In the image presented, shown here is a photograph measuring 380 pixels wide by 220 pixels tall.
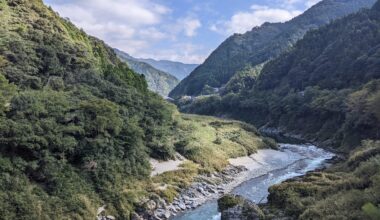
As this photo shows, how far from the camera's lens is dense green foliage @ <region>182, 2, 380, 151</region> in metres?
91.1

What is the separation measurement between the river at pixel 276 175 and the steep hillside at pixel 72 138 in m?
5.10

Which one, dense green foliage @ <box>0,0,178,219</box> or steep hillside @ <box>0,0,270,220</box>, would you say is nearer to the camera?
dense green foliage @ <box>0,0,178,219</box>

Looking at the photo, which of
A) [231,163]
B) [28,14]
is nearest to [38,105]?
[231,163]

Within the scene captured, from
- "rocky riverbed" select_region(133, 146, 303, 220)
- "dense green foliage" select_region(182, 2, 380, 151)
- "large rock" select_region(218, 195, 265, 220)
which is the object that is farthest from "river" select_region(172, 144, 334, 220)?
"dense green foliage" select_region(182, 2, 380, 151)

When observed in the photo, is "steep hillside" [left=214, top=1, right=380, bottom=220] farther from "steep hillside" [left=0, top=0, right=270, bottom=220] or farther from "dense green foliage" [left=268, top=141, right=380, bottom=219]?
"steep hillside" [left=0, top=0, right=270, bottom=220]

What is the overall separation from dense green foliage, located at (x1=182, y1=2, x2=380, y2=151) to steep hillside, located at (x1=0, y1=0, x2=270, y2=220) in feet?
90.2

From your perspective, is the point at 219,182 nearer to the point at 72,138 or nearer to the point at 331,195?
the point at 72,138

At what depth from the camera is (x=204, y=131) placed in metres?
89.9

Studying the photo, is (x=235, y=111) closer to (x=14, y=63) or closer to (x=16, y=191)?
(x=14, y=63)

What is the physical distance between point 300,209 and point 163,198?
19.1 m

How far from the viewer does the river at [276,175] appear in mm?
48066

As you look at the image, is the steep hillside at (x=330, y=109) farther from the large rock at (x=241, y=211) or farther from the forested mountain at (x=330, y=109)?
the large rock at (x=241, y=211)

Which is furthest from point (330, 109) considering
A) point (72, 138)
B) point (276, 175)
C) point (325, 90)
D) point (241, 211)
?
point (72, 138)

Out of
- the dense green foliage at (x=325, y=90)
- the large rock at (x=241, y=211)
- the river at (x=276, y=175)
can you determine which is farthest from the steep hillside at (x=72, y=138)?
the dense green foliage at (x=325, y=90)
